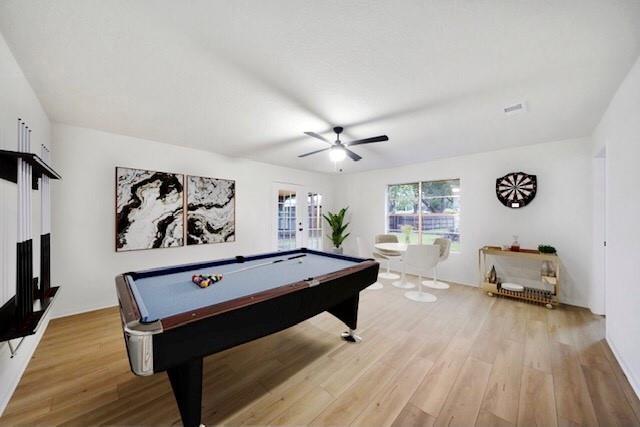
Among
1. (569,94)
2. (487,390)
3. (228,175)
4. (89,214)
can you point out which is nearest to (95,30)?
(89,214)

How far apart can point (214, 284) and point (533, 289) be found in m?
4.56

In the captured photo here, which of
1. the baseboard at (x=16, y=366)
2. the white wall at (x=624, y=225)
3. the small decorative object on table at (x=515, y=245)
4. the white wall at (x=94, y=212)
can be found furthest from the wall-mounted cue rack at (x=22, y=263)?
the small decorative object on table at (x=515, y=245)

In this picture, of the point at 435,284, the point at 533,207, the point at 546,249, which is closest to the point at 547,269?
the point at 546,249

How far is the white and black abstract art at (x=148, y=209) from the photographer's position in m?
3.34

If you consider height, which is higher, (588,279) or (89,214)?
(89,214)

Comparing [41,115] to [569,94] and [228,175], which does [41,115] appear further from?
[569,94]

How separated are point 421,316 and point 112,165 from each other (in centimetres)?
463

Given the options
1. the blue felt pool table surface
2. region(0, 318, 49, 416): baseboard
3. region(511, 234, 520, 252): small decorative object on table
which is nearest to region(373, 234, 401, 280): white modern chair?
region(511, 234, 520, 252): small decorative object on table

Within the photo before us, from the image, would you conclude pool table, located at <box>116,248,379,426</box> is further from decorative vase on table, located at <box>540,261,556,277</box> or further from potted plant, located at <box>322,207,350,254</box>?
potted plant, located at <box>322,207,350,254</box>

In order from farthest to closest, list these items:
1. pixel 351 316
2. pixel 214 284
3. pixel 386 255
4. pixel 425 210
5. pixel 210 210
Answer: pixel 425 210, pixel 386 255, pixel 210 210, pixel 351 316, pixel 214 284

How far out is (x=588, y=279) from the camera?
336 centimetres

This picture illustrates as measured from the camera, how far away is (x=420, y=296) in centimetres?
370

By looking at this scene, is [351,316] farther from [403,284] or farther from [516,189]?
[516,189]

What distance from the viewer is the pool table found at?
1114 mm
